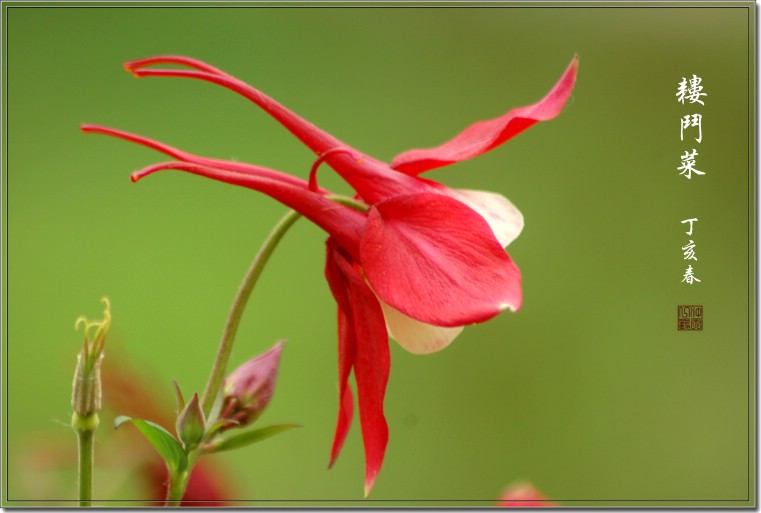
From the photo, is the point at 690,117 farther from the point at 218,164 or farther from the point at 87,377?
the point at 87,377

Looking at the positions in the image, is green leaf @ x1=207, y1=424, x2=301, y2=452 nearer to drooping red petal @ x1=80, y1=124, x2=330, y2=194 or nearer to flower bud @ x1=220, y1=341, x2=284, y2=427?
flower bud @ x1=220, y1=341, x2=284, y2=427

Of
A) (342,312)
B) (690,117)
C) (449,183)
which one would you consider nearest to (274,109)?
(342,312)

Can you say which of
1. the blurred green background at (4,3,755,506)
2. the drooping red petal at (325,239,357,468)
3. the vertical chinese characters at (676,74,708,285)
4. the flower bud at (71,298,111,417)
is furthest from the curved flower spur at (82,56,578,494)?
the blurred green background at (4,3,755,506)

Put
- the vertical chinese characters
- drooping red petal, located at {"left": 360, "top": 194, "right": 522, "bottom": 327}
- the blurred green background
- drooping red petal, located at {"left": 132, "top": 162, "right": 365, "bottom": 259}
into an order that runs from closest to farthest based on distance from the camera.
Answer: drooping red petal, located at {"left": 360, "top": 194, "right": 522, "bottom": 327} → drooping red petal, located at {"left": 132, "top": 162, "right": 365, "bottom": 259} → the vertical chinese characters → the blurred green background

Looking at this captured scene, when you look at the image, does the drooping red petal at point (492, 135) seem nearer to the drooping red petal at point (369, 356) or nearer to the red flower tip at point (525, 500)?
the drooping red petal at point (369, 356)

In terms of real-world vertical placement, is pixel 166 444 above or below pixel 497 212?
below

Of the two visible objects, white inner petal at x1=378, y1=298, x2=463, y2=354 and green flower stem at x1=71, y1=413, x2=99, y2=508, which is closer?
green flower stem at x1=71, y1=413, x2=99, y2=508
